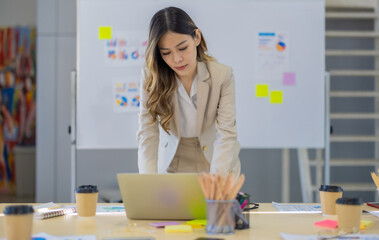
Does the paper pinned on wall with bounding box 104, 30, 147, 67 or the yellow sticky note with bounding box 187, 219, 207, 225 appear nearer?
the yellow sticky note with bounding box 187, 219, 207, 225

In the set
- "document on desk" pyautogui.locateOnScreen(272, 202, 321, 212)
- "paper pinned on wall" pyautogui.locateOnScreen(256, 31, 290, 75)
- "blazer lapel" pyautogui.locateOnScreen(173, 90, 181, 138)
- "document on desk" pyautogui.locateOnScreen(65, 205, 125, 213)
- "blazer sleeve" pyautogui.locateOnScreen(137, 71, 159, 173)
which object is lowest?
"document on desk" pyautogui.locateOnScreen(65, 205, 125, 213)

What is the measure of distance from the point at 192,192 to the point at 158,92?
0.81m

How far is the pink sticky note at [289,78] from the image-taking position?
13.6 feet

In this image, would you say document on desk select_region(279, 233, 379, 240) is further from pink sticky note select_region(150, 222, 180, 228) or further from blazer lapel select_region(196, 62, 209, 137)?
blazer lapel select_region(196, 62, 209, 137)

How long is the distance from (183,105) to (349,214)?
1111mm

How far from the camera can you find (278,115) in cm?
415

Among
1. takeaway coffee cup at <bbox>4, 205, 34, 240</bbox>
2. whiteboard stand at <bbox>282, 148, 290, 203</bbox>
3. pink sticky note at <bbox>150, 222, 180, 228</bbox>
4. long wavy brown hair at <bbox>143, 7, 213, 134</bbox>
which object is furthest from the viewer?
whiteboard stand at <bbox>282, 148, 290, 203</bbox>

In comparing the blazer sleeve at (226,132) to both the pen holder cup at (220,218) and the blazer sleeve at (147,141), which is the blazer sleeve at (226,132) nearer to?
the blazer sleeve at (147,141)

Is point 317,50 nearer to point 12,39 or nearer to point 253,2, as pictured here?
point 253,2

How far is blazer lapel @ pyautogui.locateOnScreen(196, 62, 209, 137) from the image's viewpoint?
2.40 m

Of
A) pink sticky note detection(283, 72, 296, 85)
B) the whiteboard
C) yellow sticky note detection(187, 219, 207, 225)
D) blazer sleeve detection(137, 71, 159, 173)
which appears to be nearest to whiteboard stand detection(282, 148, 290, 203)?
the whiteboard

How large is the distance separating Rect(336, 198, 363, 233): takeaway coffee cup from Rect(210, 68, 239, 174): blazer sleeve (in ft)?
2.30

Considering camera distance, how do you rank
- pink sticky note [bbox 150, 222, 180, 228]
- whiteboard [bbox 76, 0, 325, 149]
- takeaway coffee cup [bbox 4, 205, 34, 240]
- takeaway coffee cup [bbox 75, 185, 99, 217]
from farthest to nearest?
whiteboard [bbox 76, 0, 325, 149], takeaway coffee cup [bbox 75, 185, 99, 217], pink sticky note [bbox 150, 222, 180, 228], takeaway coffee cup [bbox 4, 205, 34, 240]

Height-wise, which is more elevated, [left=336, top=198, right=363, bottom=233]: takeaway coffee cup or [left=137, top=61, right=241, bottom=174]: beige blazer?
[left=137, top=61, right=241, bottom=174]: beige blazer
